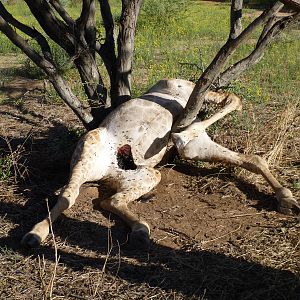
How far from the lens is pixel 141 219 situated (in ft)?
15.5

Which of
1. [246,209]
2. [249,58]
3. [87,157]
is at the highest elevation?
[249,58]

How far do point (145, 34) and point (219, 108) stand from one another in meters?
9.04

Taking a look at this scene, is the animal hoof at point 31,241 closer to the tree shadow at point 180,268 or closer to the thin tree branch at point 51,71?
the tree shadow at point 180,268

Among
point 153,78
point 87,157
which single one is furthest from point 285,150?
point 153,78

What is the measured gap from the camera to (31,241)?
419cm

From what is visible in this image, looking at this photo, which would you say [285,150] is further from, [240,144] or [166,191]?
[166,191]

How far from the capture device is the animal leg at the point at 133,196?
426 centimetres

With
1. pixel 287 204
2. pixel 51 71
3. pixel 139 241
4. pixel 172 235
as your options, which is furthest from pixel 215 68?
pixel 51 71

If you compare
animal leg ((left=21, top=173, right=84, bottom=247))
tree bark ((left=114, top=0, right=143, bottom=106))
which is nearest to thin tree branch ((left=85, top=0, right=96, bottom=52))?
tree bark ((left=114, top=0, right=143, bottom=106))

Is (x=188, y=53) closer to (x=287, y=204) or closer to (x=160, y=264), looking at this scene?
(x=287, y=204)

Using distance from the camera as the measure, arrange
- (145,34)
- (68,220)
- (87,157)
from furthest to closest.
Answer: (145,34) < (87,157) < (68,220)

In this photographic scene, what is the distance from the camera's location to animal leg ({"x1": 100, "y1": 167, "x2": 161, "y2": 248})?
14.0 ft

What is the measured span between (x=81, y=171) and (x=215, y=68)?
5.17 ft

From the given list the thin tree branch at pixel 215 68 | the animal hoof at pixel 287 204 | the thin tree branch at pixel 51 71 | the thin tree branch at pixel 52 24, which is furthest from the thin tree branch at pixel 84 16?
the animal hoof at pixel 287 204
